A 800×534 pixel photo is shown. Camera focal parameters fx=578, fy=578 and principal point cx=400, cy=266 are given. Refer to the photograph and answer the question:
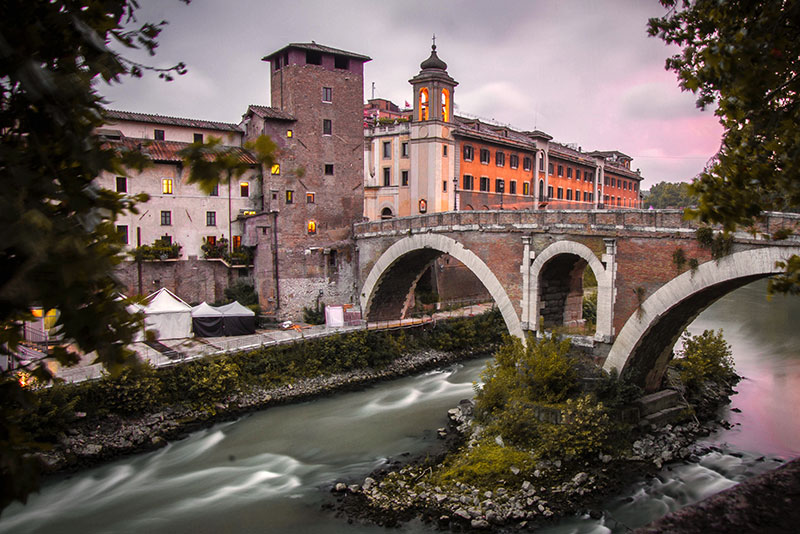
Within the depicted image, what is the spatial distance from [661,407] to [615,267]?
4.39m

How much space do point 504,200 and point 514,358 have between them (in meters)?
21.3

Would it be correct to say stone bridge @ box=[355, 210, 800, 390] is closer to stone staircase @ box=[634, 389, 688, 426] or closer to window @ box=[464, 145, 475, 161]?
stone staircase @ box=[634, 389, 688, 426]

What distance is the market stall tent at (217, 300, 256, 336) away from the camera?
23.6 metres

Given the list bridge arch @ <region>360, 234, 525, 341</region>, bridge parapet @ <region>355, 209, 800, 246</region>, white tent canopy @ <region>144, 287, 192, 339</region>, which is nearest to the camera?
bridge parapet @ <region>355, 209, 800, 246</region>

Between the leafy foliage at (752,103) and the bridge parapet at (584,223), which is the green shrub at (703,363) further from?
the leafy foliage at (752,103)

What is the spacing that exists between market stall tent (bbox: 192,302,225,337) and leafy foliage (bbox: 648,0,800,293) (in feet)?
67.1

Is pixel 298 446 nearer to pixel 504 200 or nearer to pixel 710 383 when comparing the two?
pixel 710 383

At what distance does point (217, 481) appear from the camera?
14.7 meters

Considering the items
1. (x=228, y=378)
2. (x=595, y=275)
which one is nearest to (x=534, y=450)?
(x=595, y=275)

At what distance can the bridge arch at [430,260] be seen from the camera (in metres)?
19.6

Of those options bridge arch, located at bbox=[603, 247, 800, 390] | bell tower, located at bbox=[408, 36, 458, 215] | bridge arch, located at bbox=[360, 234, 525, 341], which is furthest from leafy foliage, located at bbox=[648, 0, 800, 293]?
bell tower, located at bbox=[408, 36, 458, 215]

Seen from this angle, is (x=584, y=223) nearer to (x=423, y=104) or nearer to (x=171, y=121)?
(x=423, y=104)

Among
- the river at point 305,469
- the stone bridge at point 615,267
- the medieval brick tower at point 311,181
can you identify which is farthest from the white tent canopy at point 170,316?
the stone bridge at point 615,267

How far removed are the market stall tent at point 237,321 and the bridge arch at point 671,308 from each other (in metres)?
14.3
